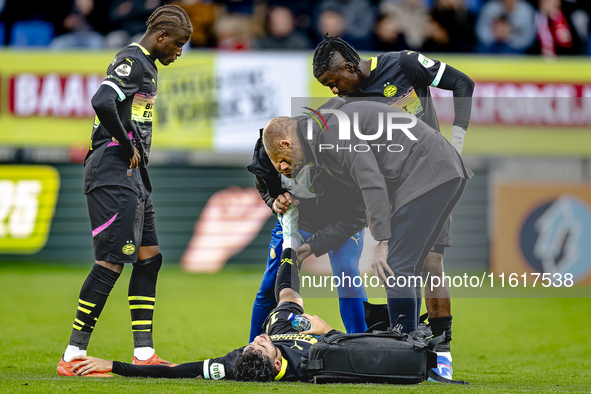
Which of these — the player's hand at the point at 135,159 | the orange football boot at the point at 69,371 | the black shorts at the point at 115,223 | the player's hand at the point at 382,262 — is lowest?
the orange football boot at the point at 69,371

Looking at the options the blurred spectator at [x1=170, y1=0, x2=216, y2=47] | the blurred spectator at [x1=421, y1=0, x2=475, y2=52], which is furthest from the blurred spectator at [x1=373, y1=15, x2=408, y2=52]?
the blurred spectator at [x1=170, y1=0, x2=216, y2=47]

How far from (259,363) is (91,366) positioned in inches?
37.1

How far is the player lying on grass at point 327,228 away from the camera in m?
4.57

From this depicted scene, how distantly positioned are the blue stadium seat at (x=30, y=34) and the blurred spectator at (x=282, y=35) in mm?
3383

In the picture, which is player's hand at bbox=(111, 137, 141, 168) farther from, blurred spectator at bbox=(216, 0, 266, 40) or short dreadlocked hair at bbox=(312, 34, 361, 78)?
blurred spectator at bbox=(216, 0, 266, 40)

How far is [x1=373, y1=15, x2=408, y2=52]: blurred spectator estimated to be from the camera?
11.2 m

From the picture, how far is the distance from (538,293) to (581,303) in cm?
91

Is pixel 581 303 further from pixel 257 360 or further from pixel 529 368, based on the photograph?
pixel 257 360

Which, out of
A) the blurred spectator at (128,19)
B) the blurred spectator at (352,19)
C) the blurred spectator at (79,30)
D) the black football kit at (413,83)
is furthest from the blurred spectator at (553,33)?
the black football kit at (413,83)

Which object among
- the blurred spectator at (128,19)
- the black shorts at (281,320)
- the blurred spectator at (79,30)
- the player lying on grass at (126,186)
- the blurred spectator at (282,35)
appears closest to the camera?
the black shorts at (281,320)

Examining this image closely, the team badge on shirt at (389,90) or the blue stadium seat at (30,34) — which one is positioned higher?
the blue stadium seat at (30,34)

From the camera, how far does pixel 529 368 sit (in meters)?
4.70

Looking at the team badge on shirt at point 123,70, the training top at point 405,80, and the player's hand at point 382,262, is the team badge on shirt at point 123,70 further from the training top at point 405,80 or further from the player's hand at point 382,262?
the player's hand at point 382,262

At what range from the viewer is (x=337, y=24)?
37.2 feet
